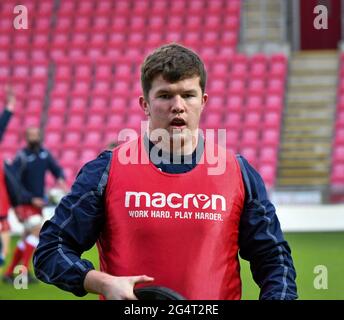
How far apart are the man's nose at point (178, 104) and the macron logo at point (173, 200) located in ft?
0.82

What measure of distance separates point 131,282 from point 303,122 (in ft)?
51.5

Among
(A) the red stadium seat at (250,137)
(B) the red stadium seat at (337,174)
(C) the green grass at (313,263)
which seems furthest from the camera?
(A) the red stadium seat at (250,137)

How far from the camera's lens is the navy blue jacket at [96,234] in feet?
8.46

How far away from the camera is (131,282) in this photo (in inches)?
92.2

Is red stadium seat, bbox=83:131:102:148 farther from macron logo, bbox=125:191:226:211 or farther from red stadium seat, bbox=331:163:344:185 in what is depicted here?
macron logo, bbox=125:191:226:211

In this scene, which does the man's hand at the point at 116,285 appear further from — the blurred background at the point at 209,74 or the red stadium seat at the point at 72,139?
the red stadium seat at the point at 72,139

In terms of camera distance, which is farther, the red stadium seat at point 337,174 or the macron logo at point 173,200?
the red stadium seat at point 337,174

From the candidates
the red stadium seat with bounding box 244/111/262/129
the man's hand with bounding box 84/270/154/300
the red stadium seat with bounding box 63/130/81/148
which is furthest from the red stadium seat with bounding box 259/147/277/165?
the man's hand with bounding box 84/270/154/300

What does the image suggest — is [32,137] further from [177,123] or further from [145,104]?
[177,123]

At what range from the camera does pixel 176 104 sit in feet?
8.54

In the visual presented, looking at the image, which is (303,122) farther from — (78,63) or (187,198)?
(187,198)

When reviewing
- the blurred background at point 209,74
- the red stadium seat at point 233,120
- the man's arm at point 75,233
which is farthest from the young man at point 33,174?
the red stadium seat at point 233,120

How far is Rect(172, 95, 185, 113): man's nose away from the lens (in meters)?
2.59
